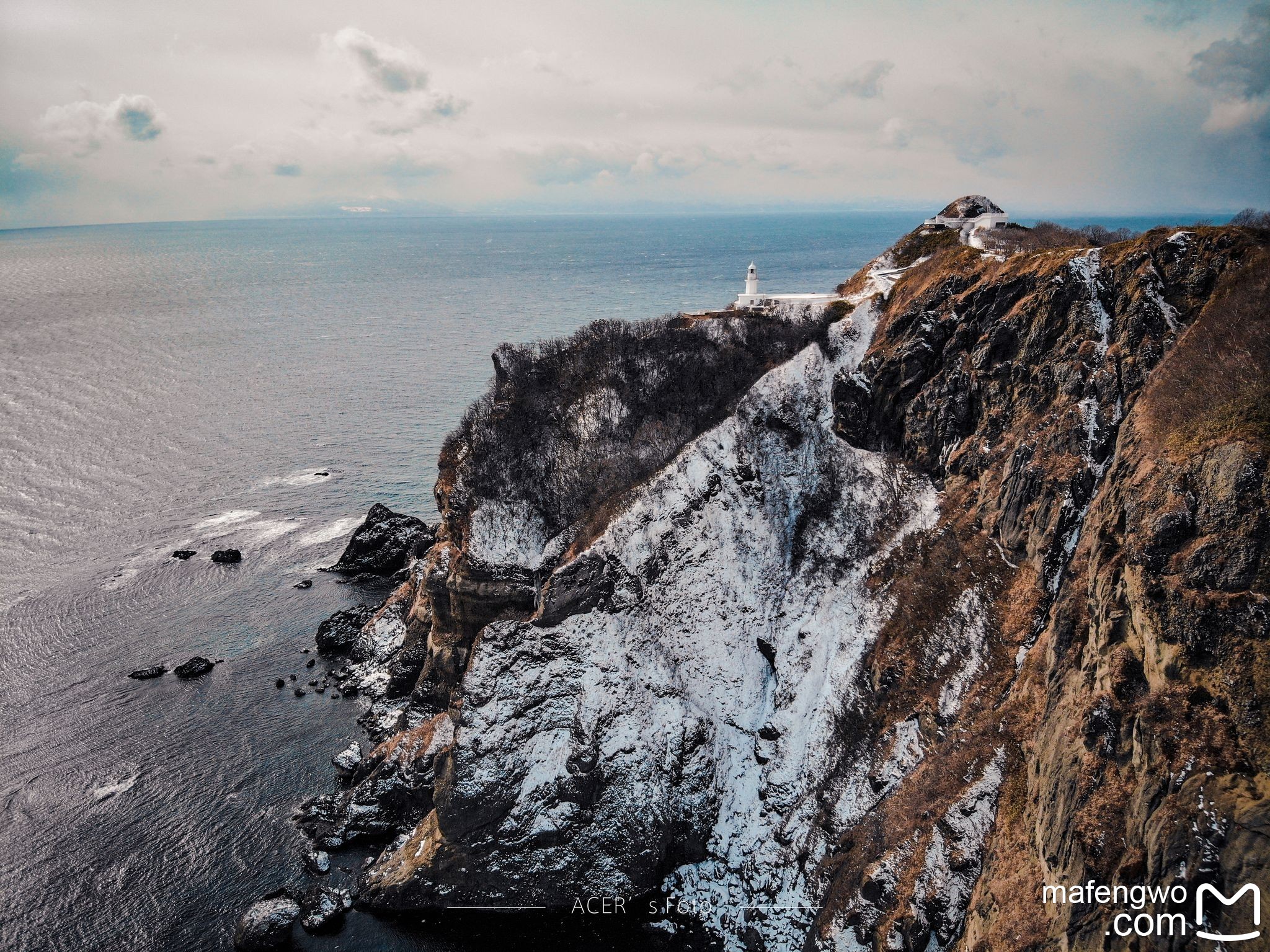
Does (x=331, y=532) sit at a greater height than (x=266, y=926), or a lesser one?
greater

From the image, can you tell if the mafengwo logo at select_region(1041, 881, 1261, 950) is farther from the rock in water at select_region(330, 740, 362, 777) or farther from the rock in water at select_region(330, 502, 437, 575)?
the rock in water at select_region(330, 502, 437, 575)

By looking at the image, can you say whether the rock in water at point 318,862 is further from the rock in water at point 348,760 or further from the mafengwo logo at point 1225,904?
the mafengwo logo at point 1225,904

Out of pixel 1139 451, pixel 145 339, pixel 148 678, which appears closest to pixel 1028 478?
pixel 1139 451

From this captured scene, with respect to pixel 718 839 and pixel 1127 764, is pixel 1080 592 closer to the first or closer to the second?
pixel 1127 764

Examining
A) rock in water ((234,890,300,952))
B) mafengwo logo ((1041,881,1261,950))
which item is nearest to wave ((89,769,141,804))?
rock in water ((234,890,300,952))

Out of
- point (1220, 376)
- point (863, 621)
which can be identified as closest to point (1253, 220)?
point (1220, 376)

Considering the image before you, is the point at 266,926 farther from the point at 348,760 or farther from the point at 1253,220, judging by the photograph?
the point at 1253,220

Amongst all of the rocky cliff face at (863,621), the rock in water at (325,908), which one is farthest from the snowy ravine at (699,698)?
the rock in water at (325,908)
